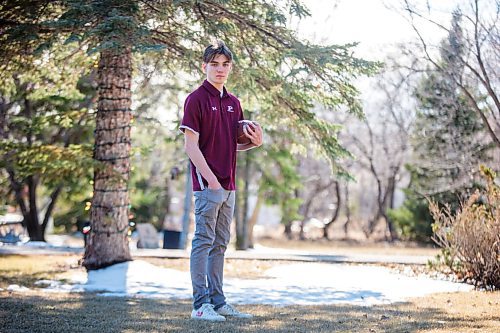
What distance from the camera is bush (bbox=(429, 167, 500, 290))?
7.39 metres

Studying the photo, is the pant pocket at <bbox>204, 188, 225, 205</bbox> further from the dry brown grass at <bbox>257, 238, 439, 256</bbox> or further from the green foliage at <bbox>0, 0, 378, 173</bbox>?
A: the dry brown grass at <bbox>257, 238, 439, 256</bbox>

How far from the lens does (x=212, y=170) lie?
4891 millimetres

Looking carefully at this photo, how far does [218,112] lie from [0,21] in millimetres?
3991

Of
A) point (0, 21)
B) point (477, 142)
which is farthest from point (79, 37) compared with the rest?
point (477, 142)

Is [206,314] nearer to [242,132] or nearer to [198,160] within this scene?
[198,160]

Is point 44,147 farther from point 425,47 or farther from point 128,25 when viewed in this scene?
point 425,47

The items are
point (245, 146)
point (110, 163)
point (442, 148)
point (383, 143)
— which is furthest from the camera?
point (383, 143)

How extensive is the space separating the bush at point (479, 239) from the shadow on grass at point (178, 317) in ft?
5.76

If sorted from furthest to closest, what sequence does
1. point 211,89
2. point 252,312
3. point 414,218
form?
1. point 414,218
2. point 252,312
3. point 211,89

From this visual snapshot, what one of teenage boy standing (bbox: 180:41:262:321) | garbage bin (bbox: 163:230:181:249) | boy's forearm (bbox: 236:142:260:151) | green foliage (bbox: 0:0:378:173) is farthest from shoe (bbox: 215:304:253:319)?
garbage bin (bbox: 163:230:181:249)

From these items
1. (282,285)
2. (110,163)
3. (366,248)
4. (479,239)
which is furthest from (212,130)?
(366,248)

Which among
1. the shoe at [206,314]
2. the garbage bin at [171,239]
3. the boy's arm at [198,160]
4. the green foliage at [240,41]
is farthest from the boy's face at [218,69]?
the garbage bin at [171,239]

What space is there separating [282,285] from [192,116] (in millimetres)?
3823

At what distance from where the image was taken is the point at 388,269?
10211mm
